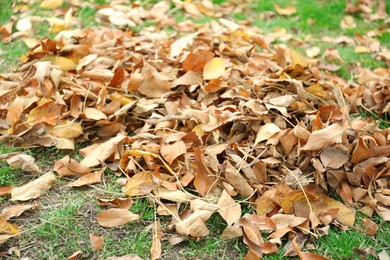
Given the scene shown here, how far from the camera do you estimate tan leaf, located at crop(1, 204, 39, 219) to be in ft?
6.22

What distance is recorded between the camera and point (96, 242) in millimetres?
1799

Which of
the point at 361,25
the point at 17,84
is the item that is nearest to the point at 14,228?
the point at 17,84

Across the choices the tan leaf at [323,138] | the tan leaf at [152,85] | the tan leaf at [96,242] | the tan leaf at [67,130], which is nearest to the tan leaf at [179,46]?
the tan leaf at [152,85]

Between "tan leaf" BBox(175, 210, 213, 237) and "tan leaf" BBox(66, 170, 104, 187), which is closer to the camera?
"tan leaf" BBox(175, 210, 213, 237)

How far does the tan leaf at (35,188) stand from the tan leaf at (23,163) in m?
0.08

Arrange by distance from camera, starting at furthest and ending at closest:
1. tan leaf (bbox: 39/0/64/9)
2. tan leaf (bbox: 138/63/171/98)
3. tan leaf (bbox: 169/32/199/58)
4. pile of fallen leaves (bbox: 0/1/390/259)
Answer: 1. tan leaf (bbox: 39/0/64/9)
2. tan leaf (bbox: 169/32/199/58)
3. tan leaf (bbox: 138/63/171/98)
4. pile of fallen leaves (bbox: 0/1/390/259)

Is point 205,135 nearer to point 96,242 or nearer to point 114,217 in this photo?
point 114,217

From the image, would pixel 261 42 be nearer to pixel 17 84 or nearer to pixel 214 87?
pixel 214 87

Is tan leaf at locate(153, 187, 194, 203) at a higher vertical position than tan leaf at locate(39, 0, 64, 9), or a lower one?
lower

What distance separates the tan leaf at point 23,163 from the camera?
2121 mm

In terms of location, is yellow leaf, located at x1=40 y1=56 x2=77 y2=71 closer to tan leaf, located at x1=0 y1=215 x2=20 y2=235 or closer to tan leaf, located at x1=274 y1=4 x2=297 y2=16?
tan leaf, located at x1=0 y1=215 x2=20 y2=235

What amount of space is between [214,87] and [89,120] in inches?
26.9

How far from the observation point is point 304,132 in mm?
2061

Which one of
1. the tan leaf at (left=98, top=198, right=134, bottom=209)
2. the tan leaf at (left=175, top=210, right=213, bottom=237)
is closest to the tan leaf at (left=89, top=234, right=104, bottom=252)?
the tan leaf at (left=98, top=198, right=134, bottom=209)
